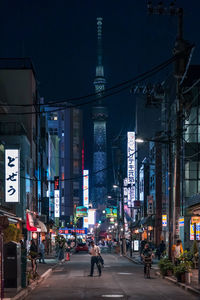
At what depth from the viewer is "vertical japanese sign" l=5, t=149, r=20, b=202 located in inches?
1866

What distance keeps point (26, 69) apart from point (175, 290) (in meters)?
48.6

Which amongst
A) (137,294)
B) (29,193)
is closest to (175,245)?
(137,294)

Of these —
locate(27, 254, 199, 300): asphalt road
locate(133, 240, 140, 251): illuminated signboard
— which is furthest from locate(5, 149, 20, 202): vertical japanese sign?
locate(133, 240, 140, 251): illuminated signboard

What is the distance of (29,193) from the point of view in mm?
63719

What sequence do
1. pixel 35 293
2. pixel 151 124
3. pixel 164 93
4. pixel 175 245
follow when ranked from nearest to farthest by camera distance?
pixel 35 293
pixel 175 245
pixel 164 93
pixel 151 124

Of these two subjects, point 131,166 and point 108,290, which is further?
point 131,166

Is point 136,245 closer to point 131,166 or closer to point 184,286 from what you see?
point 184,286

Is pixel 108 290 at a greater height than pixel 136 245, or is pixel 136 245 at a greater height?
pixel 108 290

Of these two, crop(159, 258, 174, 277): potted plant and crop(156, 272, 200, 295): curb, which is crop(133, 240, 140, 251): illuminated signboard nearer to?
crop(159, 258, 174, 277): potted plant

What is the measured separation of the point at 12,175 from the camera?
47406 mm

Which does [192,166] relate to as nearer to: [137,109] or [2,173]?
[2,173]

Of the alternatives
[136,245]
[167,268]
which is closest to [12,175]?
[167,268]

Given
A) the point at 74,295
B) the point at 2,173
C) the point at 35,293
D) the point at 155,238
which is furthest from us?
the point at 155,238

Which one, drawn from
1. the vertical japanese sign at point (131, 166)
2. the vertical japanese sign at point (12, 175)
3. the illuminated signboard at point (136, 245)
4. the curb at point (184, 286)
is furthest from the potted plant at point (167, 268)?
the vertical japanese sign at point (131, 166)
